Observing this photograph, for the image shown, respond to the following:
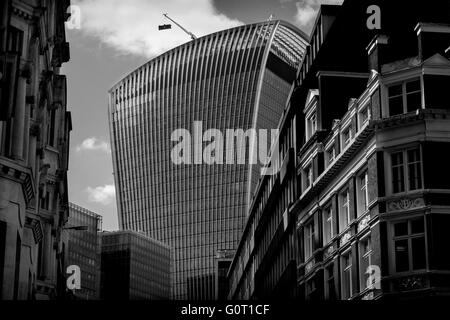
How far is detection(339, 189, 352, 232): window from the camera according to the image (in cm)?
5822

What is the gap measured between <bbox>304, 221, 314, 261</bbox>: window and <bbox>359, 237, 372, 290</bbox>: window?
42.8 ft

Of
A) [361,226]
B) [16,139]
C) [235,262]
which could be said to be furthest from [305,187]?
[235,262]

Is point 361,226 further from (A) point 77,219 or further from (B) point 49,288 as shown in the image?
(A) point 77,219

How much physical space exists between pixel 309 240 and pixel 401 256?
1897 cm

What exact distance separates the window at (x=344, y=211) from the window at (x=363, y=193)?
1.62 m

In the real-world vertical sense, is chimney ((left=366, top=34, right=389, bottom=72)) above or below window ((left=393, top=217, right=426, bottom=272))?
above

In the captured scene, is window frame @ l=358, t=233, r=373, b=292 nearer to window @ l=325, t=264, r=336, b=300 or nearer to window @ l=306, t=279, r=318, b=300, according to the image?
window @ l=325, t=264, r=336, b=300

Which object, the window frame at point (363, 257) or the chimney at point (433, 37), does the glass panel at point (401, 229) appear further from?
the chimney at point (433, 37)

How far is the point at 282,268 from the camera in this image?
83188 millimetres

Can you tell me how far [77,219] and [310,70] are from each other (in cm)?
11044

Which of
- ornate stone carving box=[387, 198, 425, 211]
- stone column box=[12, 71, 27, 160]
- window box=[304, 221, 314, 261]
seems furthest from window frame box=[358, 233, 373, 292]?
stone column box=[12, 71, 27, 160]

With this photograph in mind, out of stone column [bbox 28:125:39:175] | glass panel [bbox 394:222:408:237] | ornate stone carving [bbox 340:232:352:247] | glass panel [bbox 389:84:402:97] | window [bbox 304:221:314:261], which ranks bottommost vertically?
glass panel [bbox 394:222:408:237]

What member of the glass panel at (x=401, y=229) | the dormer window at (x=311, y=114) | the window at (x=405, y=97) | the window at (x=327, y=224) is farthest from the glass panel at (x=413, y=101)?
the dormer window at (x=311, y=114)

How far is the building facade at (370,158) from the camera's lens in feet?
165
